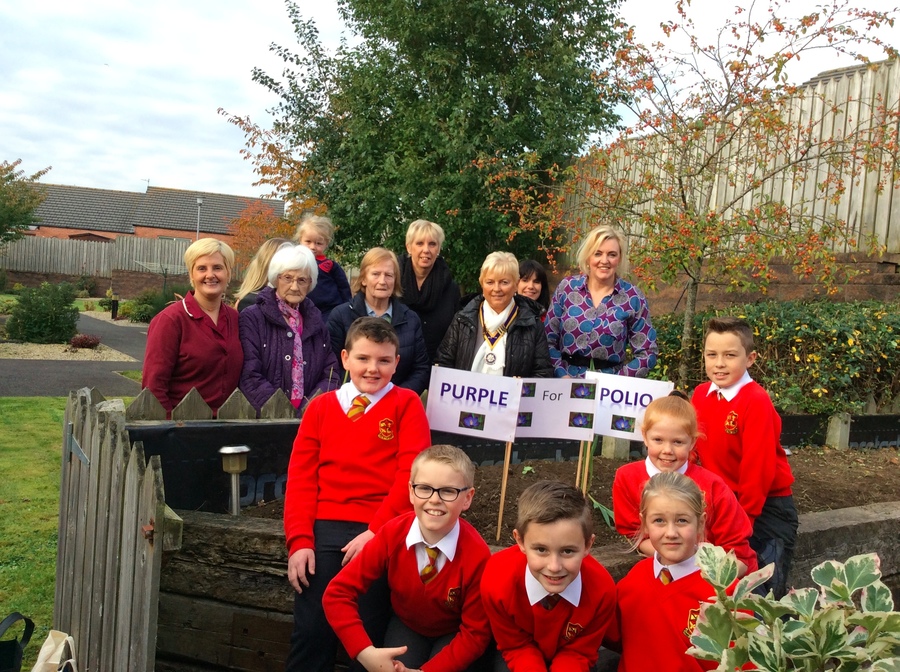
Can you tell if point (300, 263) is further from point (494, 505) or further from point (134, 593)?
point (134, 593)

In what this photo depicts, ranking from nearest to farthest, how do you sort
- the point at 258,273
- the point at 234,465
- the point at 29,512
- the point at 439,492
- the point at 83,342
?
1. the point at 439,492
2. the point at 234,465
3. the point at 258,273
4. the point at 29,512
5. the point at 83,342

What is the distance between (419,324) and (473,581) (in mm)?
2228

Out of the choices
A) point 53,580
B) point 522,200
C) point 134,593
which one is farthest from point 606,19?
point 134,593

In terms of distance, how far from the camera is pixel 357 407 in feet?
11.5

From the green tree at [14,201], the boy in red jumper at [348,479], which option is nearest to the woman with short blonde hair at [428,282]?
the boy in red jumper at [348,479]

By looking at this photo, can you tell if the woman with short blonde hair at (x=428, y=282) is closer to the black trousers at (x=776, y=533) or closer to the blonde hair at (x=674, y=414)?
the blonde hair at (x=674, y=414)

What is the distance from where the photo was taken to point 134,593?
9.25ft

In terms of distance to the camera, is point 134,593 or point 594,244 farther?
point 594,244

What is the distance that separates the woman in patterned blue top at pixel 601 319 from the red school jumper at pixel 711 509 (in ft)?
5.21

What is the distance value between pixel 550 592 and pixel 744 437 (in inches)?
54.3

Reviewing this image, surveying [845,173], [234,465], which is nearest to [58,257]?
[845,173]

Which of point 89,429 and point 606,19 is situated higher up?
point 606,19

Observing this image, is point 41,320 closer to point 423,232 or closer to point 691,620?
point 423,232

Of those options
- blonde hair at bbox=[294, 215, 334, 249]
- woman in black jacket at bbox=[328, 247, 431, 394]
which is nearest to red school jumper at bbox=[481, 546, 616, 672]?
woman in black jacket at bbox=[328, 247, 431, 394]
